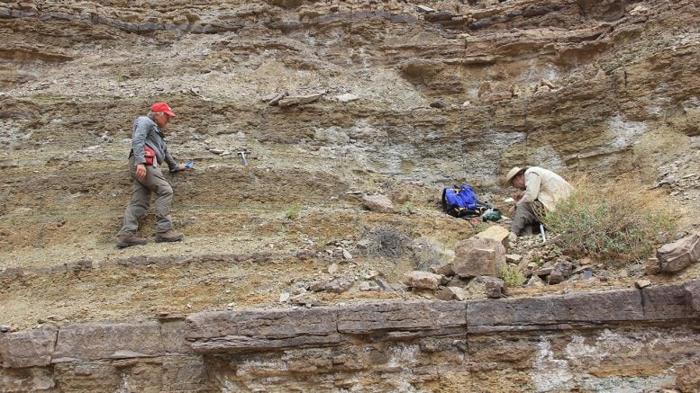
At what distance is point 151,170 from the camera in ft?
26.3

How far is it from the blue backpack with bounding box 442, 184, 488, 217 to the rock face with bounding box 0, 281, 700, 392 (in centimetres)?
347

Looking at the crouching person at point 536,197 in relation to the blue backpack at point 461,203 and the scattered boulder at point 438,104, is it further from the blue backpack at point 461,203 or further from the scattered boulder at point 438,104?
the scattered boulder at point 438,104

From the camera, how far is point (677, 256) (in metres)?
5.44

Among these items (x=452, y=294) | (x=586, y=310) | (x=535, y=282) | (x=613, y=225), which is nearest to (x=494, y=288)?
(x=452, y=294)

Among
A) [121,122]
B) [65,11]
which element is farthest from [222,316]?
[65,11]

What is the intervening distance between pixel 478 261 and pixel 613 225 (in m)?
1.55

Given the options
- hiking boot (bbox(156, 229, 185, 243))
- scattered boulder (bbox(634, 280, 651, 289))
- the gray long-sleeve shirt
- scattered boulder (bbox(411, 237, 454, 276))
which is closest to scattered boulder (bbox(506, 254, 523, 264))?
scattered boulder (bbox(411, 237, 454, 276))

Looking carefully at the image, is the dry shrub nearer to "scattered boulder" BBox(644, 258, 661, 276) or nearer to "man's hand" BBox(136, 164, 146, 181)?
"scattered boulder" BBox(644, 258, 661, 276)

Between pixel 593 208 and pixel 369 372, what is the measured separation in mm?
3379

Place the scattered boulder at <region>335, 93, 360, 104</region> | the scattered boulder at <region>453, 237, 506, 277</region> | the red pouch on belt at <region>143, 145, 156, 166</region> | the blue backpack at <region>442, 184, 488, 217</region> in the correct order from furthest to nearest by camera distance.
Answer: the scattered boulder at <region>335, 93, 360, 104</region>, the blue backpack at <region>442, 184, 488, 217</region>, the red pouch on belt at <region>143, 145, 156, 166</region>, the scattered boulder at <region>453, 237, 506, 277</region>

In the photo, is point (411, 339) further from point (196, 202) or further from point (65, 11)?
point (65, 11)

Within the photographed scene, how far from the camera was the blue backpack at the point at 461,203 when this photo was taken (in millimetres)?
8953

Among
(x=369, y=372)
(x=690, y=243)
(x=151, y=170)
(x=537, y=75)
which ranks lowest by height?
(x=369, y=372)

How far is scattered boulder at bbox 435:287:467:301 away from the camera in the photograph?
5.78 meters
